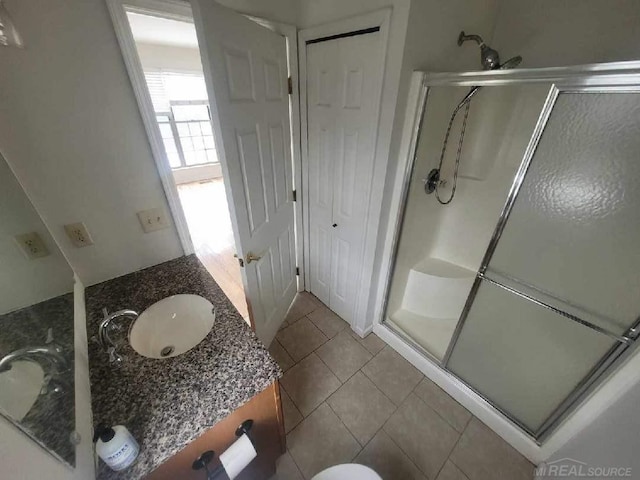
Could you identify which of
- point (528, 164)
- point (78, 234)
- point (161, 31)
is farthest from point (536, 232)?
point (161, 31)

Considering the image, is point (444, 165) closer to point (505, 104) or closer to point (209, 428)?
point (505, 104)

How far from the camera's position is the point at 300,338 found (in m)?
1.85

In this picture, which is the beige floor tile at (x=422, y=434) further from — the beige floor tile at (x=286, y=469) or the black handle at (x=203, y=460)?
the black handle at (x=203, y=460)

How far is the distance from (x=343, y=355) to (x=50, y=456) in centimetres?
148

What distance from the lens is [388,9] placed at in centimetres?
101

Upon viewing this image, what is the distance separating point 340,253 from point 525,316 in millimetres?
1057

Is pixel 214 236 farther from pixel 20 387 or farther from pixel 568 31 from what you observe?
pixel 568 31

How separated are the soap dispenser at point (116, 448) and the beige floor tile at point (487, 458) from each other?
4.66ft

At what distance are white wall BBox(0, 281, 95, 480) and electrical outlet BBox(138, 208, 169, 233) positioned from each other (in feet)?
1.77

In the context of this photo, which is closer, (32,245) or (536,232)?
(32,245)

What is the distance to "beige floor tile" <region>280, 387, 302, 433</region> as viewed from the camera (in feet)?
4.47

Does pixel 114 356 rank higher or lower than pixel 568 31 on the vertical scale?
lower

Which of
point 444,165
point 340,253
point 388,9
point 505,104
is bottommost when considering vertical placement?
point 340,253

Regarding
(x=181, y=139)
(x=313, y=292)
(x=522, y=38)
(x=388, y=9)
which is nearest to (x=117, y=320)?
(x=313, y=292)
